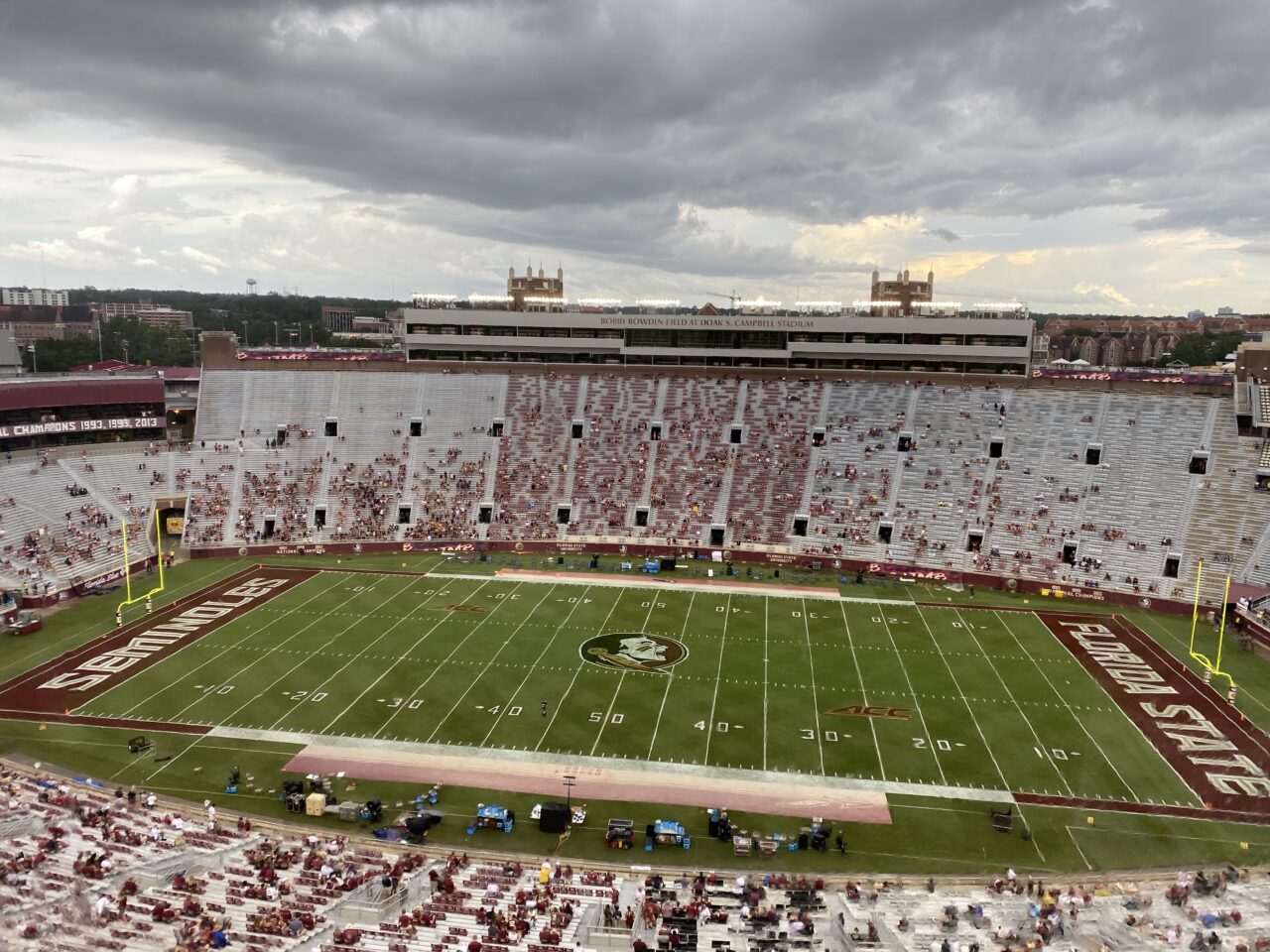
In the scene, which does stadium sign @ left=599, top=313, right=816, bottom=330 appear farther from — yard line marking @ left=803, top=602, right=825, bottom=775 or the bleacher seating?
yard line marking @ left=803, top=602, right=825, bottom=775

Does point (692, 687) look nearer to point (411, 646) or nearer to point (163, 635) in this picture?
point (411, 646)

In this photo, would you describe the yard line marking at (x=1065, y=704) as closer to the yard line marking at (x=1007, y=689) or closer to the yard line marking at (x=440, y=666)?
the yard line marking at (x=1007, y=689)

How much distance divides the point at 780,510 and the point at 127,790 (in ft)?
143

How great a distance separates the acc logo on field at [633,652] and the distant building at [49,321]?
484 feet

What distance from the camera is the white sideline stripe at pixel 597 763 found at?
2802 centimetres

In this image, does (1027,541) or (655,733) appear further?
(1027,541)

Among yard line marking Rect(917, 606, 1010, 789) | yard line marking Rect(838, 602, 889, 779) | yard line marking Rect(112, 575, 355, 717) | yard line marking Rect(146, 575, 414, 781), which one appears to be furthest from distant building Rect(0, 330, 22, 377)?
yard line marking Rect(917, 606, 1010, 789)

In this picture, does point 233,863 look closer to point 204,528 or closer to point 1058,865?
point 1058,865

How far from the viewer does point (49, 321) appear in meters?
164

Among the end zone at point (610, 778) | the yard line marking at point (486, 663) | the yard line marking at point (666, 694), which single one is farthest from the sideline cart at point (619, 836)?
the yard line marking at point (486, 663)

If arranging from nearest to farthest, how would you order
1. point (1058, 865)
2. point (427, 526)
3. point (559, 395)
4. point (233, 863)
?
point (233, 863)
point (1058, 865)
point (427, 526)
point (559, 395)

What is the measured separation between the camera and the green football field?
30375 millimetres

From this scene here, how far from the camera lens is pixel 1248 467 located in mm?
54688

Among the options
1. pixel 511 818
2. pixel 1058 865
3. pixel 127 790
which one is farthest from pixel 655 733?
pixel 127 790
